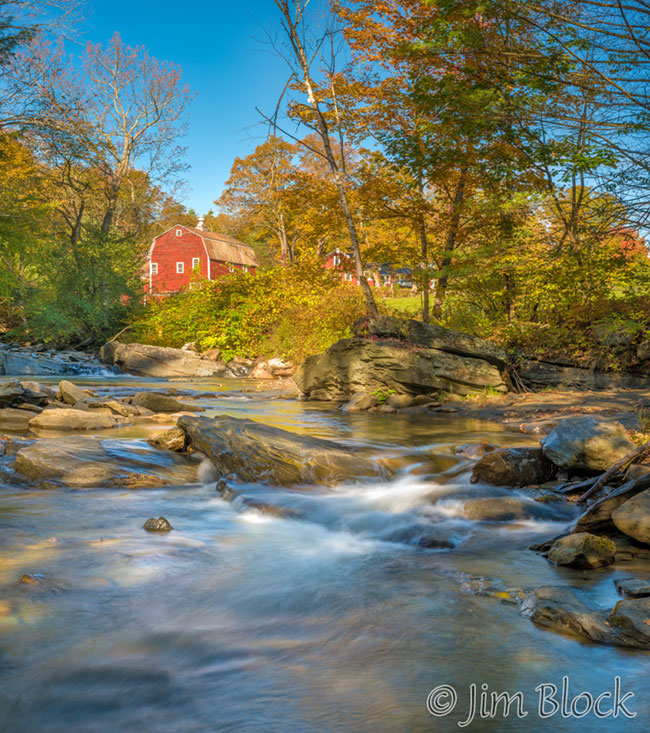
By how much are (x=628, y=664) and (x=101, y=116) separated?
30.3 metres

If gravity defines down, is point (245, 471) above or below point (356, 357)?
below

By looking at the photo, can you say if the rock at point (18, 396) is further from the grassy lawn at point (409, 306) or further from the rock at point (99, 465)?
the grassy lawn at point (409, 306)

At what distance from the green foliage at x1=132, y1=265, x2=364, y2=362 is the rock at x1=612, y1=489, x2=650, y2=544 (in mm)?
15312

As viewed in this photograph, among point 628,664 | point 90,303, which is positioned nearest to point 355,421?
point 628,664

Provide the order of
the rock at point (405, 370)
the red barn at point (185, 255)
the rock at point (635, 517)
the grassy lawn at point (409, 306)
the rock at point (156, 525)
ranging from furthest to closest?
the red barn at point (185, 255), the grassy lawn at point (409, 306), the rock at point (405, 370), the rock at point (156, 525), the rock at point (635, 517)

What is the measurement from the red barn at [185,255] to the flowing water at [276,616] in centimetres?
4562

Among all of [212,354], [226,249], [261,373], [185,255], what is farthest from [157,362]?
[226,249]

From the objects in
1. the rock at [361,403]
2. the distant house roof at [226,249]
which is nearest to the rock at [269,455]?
the rock at [361,403]

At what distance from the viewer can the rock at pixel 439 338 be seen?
14.6 metres

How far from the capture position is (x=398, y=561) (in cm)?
504

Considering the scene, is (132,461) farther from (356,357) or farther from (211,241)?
(211,241)

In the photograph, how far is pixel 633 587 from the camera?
383cm

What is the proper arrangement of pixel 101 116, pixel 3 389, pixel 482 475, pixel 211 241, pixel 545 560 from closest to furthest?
1. pixel 545 560
2. pixel 482 475
3. pixel 3 389
4. pixel 101 116
5. pixel 211 241

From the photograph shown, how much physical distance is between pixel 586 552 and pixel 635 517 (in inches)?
24.2
